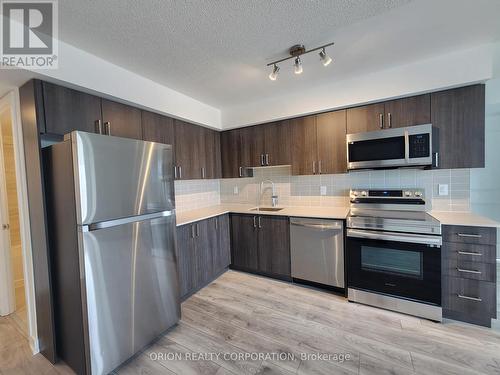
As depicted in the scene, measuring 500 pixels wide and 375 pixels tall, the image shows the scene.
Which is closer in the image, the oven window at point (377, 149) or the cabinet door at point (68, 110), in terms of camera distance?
the cabinet door at point (68, 110)

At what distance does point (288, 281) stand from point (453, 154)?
2313 mm

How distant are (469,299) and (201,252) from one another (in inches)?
105

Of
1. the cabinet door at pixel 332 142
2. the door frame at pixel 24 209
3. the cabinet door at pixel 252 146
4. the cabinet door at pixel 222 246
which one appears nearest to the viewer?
the door frame at pixel 24 209

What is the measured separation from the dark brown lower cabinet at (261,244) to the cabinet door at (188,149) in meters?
0.87

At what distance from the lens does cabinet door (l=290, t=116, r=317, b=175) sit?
289 centimetres

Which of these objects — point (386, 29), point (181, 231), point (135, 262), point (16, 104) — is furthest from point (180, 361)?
point (386, 29)

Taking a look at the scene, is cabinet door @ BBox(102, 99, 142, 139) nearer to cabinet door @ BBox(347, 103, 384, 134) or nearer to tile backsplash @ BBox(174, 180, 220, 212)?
tile backsplash @ BBox(174, 180, 220, 212)

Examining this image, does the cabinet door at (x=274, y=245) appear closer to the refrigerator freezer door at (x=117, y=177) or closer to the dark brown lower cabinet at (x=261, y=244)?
the dark brown lower cabinet at (x=261, y=244)

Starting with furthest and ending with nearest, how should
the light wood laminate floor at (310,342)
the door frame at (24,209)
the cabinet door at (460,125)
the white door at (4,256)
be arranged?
the white door at (4,256) < the cabinet door at (460,125) < the door frame at (24,209) < the light wood laminate floor at (310,342)

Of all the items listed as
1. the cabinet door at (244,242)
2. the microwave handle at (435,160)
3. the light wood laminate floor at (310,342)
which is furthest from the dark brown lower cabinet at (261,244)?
the microwave handle at (435,160)

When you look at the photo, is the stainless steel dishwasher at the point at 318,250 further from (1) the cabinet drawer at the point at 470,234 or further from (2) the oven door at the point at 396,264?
(1) the cabinet drawer at the point at 470,234

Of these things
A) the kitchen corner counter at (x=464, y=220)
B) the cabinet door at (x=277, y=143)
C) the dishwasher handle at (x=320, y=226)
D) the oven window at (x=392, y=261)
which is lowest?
the oven window at (x=392, y=261)

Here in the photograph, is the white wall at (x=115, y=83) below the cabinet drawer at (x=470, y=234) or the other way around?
the other way around

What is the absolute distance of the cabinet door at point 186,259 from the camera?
2.46 meters
